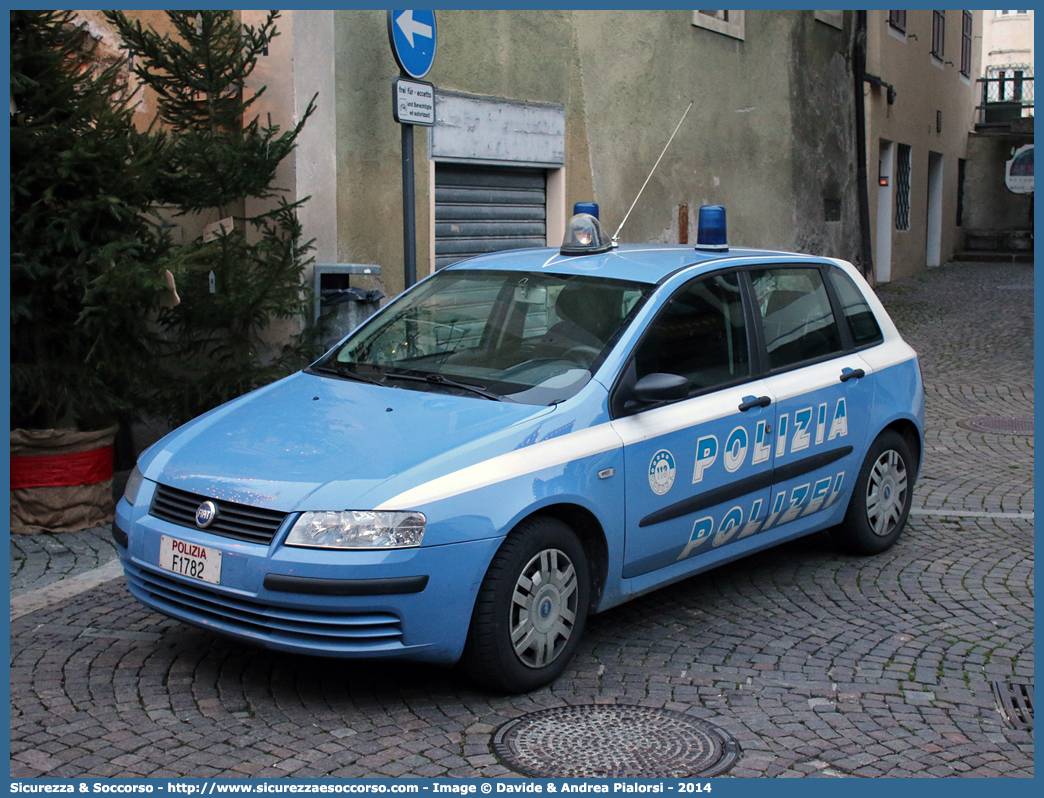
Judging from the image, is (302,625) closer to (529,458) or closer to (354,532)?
(354,532)

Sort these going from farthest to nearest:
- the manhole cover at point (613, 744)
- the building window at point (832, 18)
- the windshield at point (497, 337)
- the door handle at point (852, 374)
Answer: the building window at point (832, 18)
the door handle at point (852, 374)
the windshield at point (497, 337)
the manhole cover at point (613, 744)

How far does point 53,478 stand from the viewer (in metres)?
6.62

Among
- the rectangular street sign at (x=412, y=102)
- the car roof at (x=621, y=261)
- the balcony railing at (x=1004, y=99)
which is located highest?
the balcony railing at (x=1004, y=99)

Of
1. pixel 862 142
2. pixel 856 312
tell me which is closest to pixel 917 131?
pixel 862 142

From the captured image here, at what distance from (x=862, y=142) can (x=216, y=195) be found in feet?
46.4

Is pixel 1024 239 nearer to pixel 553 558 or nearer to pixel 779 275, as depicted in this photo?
pixel 779 275

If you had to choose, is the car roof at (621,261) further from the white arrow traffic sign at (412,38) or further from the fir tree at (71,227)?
the white arrow traffic sign at (412,38)

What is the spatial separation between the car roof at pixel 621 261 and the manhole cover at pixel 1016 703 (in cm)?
213

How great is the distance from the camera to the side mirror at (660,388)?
4742mm

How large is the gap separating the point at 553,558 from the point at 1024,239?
82.1 ft

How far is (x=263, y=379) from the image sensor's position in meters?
7.68

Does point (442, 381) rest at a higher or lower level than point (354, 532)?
higher

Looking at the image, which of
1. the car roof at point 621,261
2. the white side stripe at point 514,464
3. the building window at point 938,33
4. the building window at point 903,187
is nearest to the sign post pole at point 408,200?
the car roof at point 621,261

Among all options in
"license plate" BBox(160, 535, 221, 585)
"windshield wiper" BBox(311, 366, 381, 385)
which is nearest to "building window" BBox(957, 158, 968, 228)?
"windshield wiper" BBox(311, 366, 381, 385)
